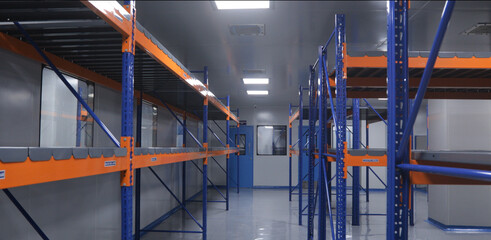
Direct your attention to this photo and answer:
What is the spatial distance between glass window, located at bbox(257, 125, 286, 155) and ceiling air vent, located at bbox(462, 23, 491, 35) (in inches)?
393

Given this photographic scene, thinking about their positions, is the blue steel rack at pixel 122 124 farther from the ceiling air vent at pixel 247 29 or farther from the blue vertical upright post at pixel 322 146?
the blue vertical upright post at pixel 322 146

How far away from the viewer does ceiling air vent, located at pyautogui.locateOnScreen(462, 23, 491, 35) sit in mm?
4914

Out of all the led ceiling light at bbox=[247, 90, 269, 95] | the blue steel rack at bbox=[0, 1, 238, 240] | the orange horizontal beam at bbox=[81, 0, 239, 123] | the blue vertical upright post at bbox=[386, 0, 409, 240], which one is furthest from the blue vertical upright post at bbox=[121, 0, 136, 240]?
the led ceiling light at bbox=[247, 90, 269, 95]

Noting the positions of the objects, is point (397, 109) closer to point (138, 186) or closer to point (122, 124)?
point (122, 124)

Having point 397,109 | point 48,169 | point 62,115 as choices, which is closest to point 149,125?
point 62,115

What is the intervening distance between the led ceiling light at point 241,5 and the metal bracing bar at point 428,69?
2.91 metres

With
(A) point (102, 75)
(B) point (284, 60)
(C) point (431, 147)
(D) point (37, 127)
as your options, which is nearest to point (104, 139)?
(A) point (102, 75)

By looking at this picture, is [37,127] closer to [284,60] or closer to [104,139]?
[104,139]

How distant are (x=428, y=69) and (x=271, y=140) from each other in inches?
530

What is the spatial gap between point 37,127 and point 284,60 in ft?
15.4

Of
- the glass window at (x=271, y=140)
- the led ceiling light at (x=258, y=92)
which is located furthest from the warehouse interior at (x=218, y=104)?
the glass window at (x=271, y=140)

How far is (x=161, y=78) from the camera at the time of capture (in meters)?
4.90

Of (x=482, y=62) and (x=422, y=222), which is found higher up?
(x=482, y=62)

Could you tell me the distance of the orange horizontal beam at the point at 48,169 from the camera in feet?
5.14
